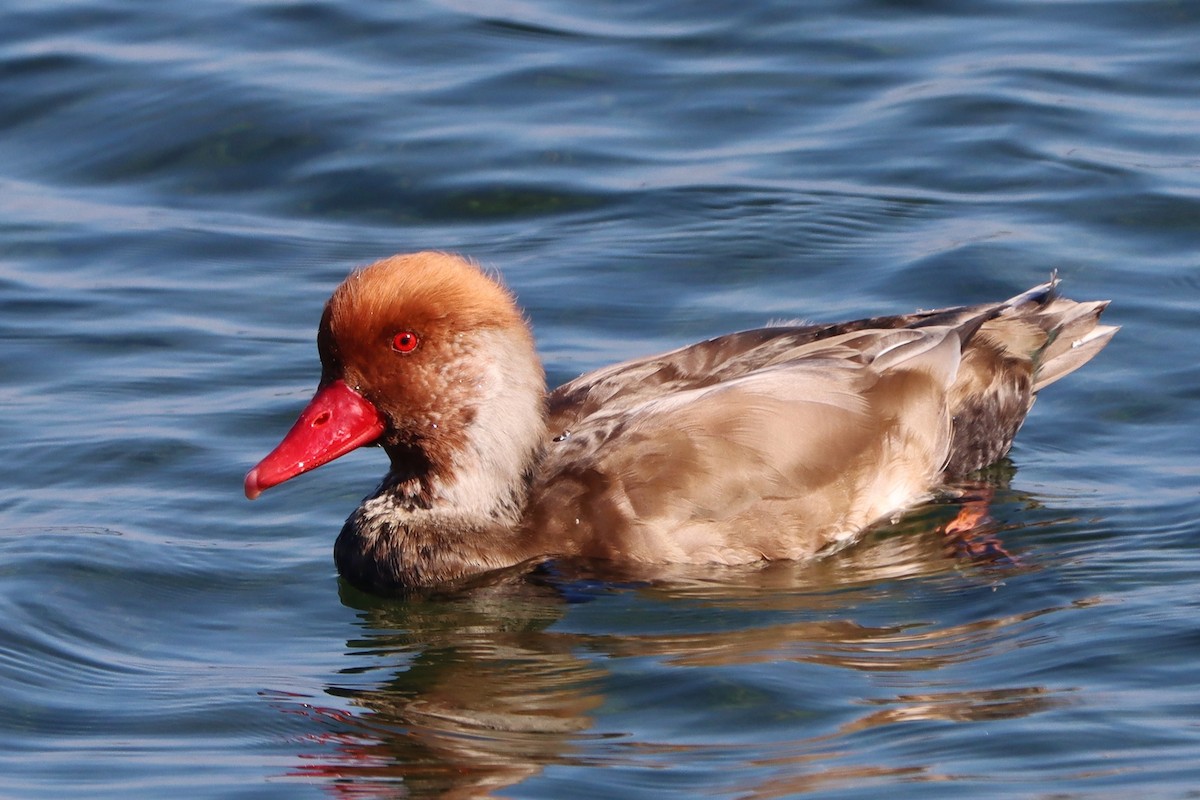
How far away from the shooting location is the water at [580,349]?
612cm

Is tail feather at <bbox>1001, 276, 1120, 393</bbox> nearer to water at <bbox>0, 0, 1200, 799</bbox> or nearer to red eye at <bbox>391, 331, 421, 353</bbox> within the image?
water at <bbox>0, 0, 1200, 799</bbox>

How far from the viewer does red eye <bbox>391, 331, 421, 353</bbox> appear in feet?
23.7

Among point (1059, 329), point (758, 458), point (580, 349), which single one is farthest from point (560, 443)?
point (1059, 329)

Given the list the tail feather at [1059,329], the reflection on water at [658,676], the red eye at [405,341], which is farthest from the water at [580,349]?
the red eye at [405,341]

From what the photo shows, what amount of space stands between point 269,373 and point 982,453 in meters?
3.43

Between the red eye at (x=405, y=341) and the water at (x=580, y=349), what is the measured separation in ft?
3.13

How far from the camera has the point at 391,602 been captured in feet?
24.5

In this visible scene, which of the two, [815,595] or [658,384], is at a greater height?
[658,384]

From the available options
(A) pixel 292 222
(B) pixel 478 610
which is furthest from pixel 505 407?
(A) pixel 292 222

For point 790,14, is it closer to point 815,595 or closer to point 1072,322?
point 1072,322

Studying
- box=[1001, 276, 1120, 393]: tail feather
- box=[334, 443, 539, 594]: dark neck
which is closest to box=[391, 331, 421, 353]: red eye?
box=[334, 443, 539, 594]: dark neck

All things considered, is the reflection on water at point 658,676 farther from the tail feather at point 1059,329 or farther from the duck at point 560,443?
the tail feather at point 1059,329

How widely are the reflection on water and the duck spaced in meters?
0.14

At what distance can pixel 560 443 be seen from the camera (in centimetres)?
771
